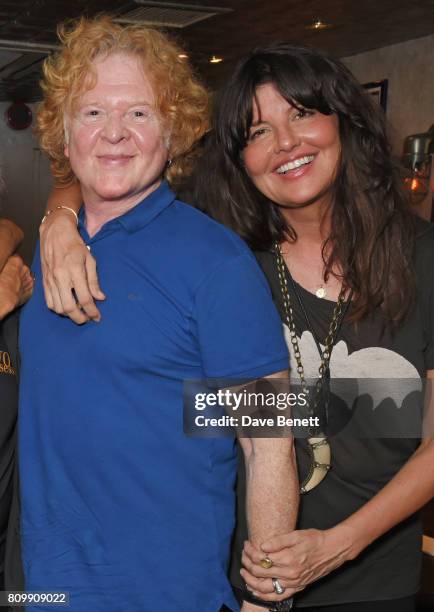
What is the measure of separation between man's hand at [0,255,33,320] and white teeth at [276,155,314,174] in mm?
571

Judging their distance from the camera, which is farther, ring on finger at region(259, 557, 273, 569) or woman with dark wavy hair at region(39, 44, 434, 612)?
woman with dark wavy hair at region(39, 44, 434, 612)

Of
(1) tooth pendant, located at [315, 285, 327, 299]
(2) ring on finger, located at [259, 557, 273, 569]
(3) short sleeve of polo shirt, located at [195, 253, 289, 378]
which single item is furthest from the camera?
(1) tooth pendant, located at [315, 285, 327, 299]

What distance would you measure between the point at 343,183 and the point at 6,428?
87 cm

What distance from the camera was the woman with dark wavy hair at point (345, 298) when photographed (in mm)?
1653

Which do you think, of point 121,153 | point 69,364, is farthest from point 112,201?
point 69,364

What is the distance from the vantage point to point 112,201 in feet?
5.03

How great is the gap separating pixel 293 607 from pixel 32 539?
1.88 ft

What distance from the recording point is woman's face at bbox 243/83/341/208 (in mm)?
1674

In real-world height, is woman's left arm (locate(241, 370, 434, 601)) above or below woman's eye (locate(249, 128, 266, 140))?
below


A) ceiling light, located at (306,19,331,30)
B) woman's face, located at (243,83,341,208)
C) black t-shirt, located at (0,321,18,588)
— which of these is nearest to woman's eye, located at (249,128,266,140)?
woman's face, located at (243,83,341,208)

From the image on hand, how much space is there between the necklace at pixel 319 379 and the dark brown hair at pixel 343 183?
4cm

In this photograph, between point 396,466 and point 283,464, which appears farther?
point 396,466

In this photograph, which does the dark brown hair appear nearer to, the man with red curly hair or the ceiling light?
the man with red curly hair

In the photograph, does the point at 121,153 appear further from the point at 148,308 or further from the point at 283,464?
the point at 283,464
